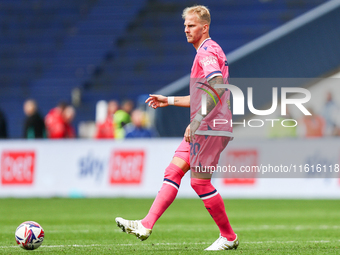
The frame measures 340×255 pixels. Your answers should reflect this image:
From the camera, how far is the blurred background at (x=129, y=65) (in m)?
15.7

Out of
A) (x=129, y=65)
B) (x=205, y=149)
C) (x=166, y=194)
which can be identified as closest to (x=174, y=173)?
(x=166, y=194)

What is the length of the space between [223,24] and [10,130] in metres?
8.88

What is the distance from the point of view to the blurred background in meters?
15.7

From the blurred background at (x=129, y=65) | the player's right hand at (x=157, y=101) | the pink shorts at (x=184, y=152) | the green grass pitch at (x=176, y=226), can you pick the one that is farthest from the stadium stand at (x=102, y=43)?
the pink shorts at (x=184, y=152)

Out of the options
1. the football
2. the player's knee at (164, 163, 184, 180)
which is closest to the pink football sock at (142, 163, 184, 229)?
the player's knee at (164, 163, 184, 180)

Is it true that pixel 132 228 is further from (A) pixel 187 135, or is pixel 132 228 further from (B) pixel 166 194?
(A) pixel 187 135

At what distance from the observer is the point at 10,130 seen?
72.3 feet

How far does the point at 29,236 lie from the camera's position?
5762 mm

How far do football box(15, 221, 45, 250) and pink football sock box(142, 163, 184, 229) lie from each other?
1.11m

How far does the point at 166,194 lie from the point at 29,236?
4.47 ft

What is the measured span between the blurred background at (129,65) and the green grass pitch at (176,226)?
2.27 m

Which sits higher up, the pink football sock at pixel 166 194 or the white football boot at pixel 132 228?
the pink football sock at pixel 166 194

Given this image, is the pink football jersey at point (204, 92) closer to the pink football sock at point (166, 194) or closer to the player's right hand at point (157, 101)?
the player's right hand at point (157, 101)

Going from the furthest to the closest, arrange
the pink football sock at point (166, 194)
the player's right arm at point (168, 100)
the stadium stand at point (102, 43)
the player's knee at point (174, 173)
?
the stadium stand at point (102, 43) < the player's right arm at point (168, 100) < the player's knee at point (174, 173) < the pink football sock at point (166, 194)
